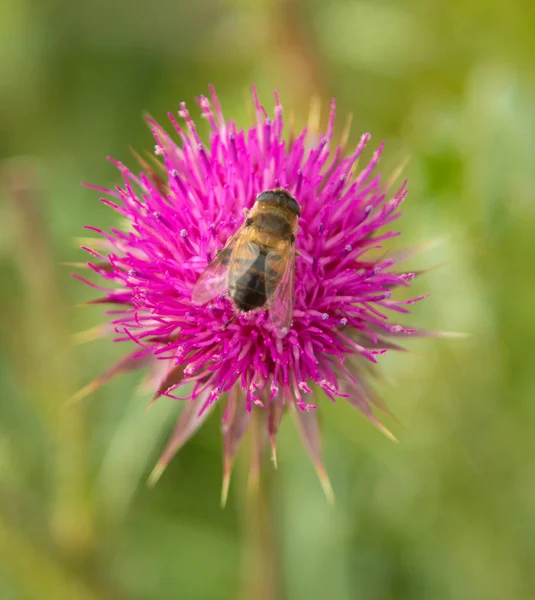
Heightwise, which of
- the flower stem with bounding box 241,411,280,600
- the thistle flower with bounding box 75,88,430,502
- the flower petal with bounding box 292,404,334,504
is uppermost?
the thistle flower with bounding box 75,88,430,502

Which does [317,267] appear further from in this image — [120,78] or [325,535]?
[120,78]

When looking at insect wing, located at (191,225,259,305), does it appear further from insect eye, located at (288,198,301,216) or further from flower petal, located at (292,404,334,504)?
flower petal, located at (292,404,334,504)

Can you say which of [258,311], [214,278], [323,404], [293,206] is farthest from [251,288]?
[323,404]

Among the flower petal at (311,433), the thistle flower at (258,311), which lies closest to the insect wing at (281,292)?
the thistle flower at (258,311)

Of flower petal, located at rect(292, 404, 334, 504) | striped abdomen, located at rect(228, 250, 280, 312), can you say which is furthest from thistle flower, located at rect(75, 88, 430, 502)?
striped abdomen, located at rect(228, 250, 280, 312)

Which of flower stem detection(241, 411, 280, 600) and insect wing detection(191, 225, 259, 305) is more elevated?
insect wing detection(191, 225, 259, 305)

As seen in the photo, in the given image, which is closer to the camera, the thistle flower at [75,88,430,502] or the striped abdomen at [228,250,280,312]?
the striped abdomen at [228,250,280,312]

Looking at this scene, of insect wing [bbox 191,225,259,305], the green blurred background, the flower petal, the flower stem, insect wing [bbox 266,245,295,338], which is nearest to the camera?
insect wing [bbox 266,245,295,338]

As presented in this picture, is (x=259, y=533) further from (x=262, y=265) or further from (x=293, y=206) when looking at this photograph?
(x=293, y=206)
